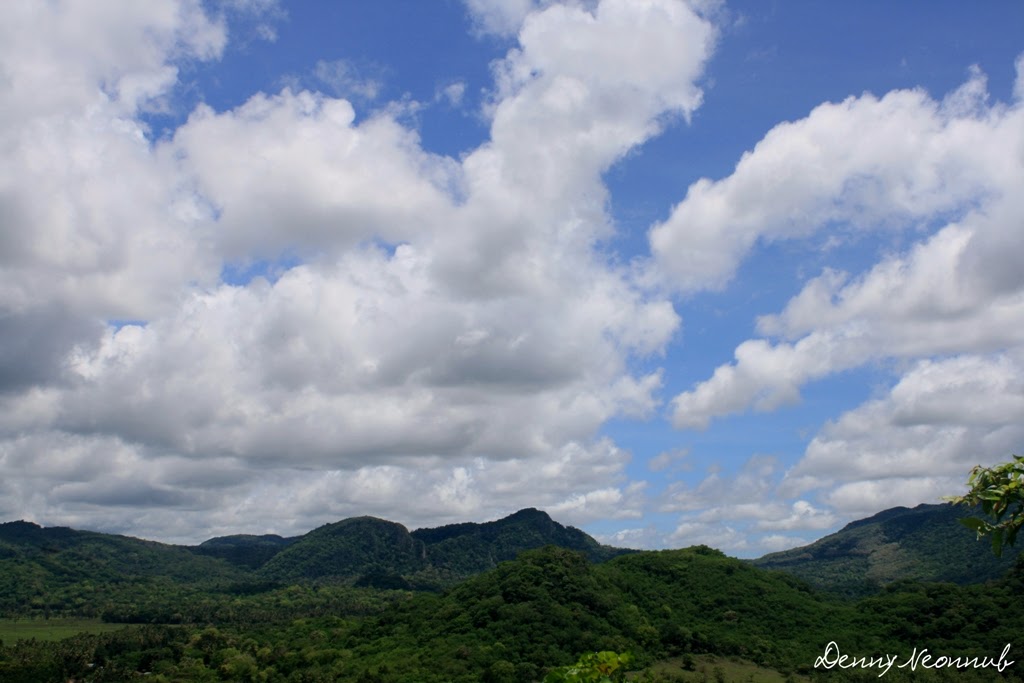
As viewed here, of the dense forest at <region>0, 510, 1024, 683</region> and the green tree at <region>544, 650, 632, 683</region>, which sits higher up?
the green tree at <region>544, 650, 632, 683</region>

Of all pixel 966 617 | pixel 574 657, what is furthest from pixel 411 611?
pixel 966 617

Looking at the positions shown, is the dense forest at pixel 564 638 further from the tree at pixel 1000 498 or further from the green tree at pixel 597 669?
the tree at pixel 1000 498

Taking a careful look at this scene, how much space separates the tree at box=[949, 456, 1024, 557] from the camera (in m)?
8.32

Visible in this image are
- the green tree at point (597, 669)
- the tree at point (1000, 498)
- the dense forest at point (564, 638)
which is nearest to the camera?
the tree at point (1000, 498)

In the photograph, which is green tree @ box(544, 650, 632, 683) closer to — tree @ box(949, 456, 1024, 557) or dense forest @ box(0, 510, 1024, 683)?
tree @ box(949, 456, 1024, 557)

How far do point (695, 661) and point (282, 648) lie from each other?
91983 millimetres

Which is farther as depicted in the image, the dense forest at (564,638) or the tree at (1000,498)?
the dense forest at (564,638)

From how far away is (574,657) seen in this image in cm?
16000

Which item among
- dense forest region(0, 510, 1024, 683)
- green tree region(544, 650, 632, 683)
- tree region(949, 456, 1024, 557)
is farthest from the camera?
dense forest region(0, 510, 1024, 683)

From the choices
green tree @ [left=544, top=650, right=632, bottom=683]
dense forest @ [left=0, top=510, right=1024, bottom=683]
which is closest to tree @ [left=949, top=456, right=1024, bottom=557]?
green tree @ [left=544, top=650, right=632, bottom=683]

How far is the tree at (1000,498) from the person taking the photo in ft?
27.3

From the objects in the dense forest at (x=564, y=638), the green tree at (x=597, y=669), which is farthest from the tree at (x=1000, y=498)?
the dense forest at (x=564, y=638)

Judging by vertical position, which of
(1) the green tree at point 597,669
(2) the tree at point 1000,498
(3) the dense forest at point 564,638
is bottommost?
(3) the dense forest at point 564,638

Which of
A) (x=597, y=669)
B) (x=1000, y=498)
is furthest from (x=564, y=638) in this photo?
(x=1000, y=498)
